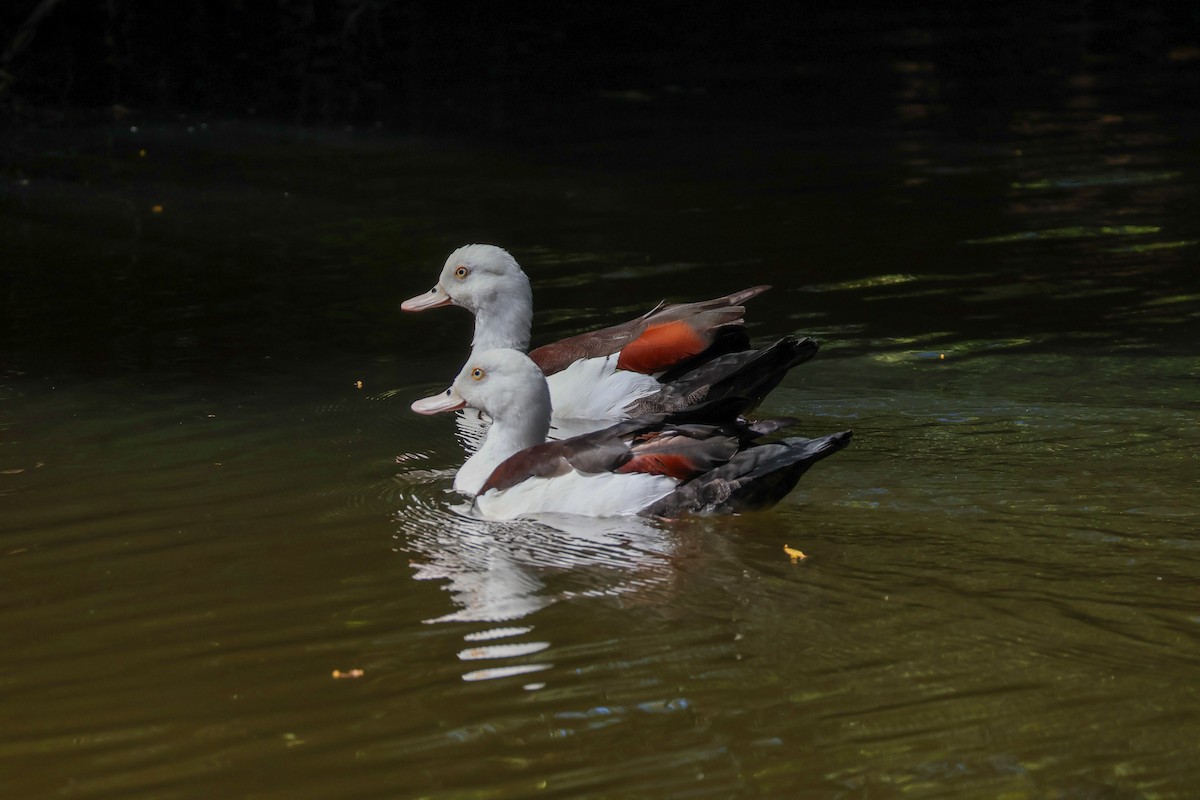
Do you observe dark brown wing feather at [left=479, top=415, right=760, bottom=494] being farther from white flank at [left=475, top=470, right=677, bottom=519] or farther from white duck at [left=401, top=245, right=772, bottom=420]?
white duck at [left=401, top=245, right=772, bottom=420]

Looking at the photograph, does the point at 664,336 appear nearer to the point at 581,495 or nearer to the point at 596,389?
the point at 596,389

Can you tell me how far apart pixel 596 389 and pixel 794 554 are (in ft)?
8.16

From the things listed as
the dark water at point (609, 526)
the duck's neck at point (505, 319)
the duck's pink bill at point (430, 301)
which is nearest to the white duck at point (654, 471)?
the dark water at point (609, 526)

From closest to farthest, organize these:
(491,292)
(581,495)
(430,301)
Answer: (581,495) < (491,292) < (430,301)

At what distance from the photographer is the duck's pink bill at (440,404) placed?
Answer: 24.4 ft

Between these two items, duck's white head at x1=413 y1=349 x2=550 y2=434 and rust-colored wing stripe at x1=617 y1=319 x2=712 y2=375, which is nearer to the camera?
duck's white head at x1=413 y1=349 x2=550 y2=434

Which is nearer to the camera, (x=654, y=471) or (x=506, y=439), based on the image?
(x=654, y=471)

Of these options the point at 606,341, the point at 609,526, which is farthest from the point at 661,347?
the point at 609,526

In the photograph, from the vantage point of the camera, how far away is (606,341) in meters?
8.36

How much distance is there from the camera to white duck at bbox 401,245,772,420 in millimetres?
8000

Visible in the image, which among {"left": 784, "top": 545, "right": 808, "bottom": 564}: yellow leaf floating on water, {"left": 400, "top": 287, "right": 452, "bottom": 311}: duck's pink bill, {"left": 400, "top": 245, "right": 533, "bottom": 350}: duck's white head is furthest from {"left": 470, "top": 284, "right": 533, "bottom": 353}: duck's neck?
{"left": 784, "top": 545, "right": 808, "bottom": 564}: yellow leaf floating on water

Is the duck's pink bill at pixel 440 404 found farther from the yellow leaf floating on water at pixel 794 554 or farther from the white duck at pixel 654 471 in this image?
the yellow leaf floating on water at pixel 794 554

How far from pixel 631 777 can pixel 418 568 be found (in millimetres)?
1989

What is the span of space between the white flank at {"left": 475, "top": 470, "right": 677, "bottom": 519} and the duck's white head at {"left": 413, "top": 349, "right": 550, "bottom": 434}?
0.56 m
